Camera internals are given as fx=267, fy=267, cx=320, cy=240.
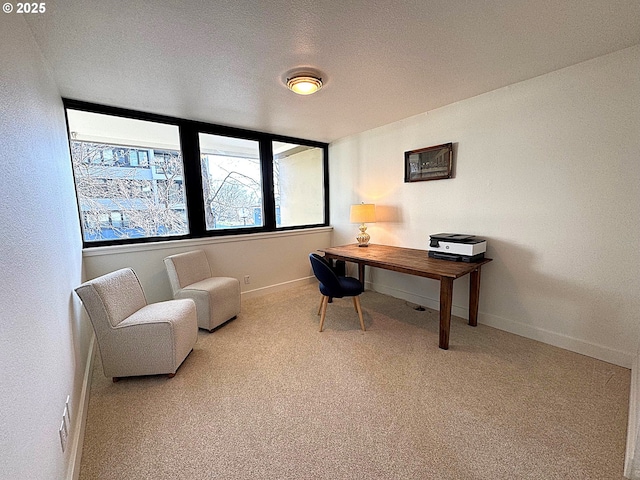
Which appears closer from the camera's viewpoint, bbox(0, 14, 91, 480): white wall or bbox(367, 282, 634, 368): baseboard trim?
bbox(0, 14, 91, 480): white wall

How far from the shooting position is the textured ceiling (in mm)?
1417

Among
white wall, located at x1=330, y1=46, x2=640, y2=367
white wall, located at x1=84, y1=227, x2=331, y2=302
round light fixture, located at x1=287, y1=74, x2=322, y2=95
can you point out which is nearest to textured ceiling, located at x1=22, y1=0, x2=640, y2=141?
round light fixture, located at x1=287, y1=74, x2=322, y2=95

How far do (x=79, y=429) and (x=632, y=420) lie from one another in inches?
120

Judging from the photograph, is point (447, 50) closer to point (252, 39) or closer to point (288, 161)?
point (252, 39)

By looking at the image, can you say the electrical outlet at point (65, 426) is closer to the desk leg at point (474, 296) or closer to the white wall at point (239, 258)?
the white wall at point (239, 258)

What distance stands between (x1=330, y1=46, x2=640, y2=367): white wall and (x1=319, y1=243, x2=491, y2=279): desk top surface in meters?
0.37

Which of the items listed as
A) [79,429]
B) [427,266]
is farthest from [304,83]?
[79,429]

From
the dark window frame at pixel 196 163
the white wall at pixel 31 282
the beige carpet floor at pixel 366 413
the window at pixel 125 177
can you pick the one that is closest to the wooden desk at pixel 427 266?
the beige carpet floor at pixel 366 413

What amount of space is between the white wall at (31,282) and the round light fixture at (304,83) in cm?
151

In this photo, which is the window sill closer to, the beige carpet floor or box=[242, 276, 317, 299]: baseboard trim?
box=[242, 276, 317, 299]: baseboard trim

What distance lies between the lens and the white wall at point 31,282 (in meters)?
0.83

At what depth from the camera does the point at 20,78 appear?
4.22ft

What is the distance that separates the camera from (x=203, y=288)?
8.78ft

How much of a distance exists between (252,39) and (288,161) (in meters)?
2.46
